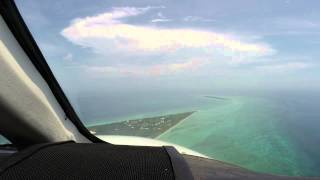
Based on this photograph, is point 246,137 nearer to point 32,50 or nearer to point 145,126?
point 145,126

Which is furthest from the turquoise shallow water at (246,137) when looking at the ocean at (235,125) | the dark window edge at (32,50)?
the dark window edge at (32,50)

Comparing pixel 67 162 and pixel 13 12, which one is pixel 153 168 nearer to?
pixel 67 162

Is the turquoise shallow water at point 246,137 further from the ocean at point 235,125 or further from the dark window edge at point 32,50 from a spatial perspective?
the dark window edge at point 32,50

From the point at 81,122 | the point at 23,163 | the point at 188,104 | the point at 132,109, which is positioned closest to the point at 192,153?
the point at 188,104

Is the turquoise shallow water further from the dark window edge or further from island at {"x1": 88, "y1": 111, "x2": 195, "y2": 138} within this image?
the dark window edge

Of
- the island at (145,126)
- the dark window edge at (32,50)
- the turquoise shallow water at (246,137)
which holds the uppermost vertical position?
the dark window edge at (32,50)

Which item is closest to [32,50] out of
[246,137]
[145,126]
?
[145,126]
